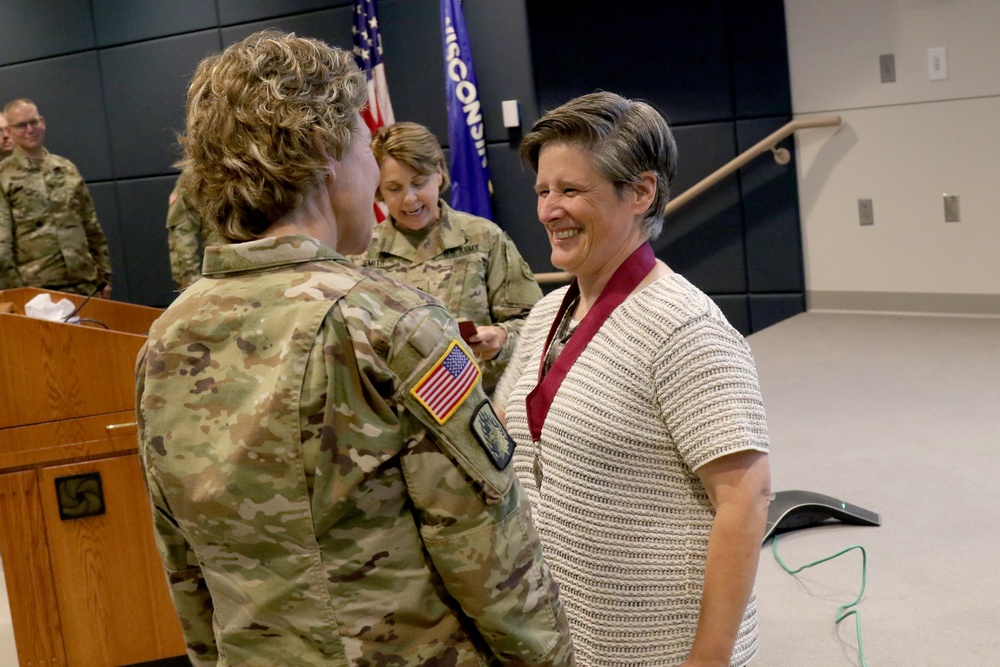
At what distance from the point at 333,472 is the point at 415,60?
5.24m

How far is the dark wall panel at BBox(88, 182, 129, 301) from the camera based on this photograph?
7.14 metres

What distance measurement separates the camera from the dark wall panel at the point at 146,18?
6.62 m

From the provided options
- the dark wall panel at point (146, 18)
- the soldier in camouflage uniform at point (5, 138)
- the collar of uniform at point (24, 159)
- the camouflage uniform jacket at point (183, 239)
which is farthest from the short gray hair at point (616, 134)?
the dark wall panel at point (146, 18)

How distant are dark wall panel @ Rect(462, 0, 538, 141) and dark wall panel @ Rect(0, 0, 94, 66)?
3011 mm

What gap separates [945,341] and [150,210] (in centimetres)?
514

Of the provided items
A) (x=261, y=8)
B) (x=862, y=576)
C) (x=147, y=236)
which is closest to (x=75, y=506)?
(x=862, y=576)

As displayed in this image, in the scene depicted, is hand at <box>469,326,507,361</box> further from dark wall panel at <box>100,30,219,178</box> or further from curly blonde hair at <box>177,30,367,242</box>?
dark wall panel at <box>100,30,219,178</box>

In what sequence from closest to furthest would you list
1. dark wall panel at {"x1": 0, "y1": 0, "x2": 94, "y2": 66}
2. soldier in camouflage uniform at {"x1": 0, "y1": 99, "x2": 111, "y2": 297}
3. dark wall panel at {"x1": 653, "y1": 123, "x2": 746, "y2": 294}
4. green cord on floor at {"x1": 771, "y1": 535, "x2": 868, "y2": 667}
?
green cord on floor at {"x1": 771, "y1": 535, "x2": 868, "y2": 667} → soldier in camouflage uniform at {"x1": 0, "y1": 99, "x2": 111, "y2": 297} → dark wall panel at {"x1": 653, "y1": 123, "x2": 746, "y2": 294} → dark wall panel at {"x1": 0, "y1": 0, "x2": 94, "y2": 66}

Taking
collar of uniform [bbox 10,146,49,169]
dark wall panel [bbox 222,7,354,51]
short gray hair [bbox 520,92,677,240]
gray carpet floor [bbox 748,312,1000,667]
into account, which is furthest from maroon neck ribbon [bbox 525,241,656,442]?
dark wall panel [bbox 222,7,354,51]

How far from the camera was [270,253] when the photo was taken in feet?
3.20

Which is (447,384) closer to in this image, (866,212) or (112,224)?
(866,212)

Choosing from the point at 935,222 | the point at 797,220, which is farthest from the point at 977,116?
the point at 797,220

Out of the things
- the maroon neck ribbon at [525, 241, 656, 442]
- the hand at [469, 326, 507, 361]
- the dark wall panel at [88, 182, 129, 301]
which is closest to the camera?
the maroon neck ribbon at [525, 241, 656, 442]

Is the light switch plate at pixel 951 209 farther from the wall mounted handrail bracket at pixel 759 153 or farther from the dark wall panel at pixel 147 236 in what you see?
the dark wall panel at pixel 147 236
